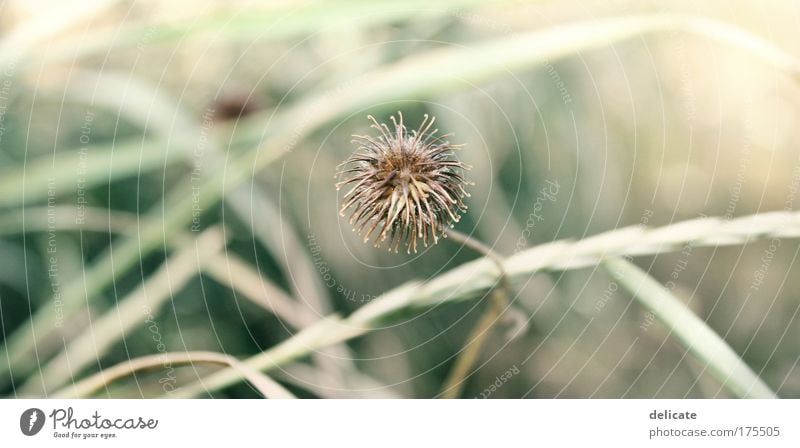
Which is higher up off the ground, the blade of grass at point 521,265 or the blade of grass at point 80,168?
the blade of grass at point 80,168

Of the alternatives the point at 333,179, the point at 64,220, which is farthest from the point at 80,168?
the point at 333,179

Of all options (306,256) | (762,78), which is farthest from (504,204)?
(762,78)
